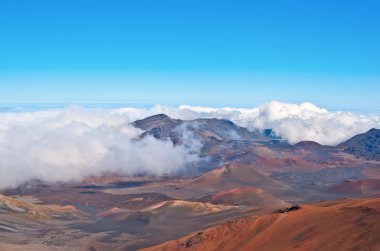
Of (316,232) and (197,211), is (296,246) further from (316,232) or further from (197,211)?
(197,211)

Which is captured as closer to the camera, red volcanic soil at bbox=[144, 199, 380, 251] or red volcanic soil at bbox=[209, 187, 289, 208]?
red volcanic soil at bbox=[144, 199, 380, 251]

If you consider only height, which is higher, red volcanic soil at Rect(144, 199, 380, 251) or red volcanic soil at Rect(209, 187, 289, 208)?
red volcanic soil at Rect(144, 199, 380, 251)

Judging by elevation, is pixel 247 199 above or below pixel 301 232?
below

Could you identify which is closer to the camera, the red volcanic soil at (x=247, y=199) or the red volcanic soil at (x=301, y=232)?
the red volcanic soil at (x=301, y=232)

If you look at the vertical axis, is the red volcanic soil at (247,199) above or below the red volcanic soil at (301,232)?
below

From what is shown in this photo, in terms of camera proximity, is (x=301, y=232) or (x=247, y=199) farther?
(x=247, y=199)
